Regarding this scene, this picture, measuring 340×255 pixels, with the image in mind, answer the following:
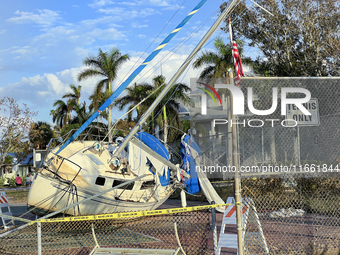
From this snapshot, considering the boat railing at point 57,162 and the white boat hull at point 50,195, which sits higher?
the boat railing at point 57,162

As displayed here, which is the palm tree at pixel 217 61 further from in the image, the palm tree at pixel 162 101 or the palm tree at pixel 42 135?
the palm tree at pixel 42 135

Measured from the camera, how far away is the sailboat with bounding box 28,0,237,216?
37.7 ft

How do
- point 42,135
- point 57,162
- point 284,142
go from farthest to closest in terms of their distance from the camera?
point 42,135, point 57,162, point 284,142

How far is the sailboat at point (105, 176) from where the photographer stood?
37.7ft

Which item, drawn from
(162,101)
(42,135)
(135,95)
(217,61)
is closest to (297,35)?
(217,61)

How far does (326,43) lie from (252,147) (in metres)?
17.6

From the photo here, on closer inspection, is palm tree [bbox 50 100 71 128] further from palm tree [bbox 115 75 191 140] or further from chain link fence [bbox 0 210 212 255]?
chain link fence [bbox 0 210 212 255]

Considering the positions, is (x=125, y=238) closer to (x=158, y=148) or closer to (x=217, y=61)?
(x=158, y=148)

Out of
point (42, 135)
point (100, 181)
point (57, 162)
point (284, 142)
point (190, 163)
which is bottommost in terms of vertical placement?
point (42, 135)

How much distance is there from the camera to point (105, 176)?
39.3 ft

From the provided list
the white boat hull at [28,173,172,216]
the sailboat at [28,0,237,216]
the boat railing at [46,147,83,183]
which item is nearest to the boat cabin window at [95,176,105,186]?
the sailboat at [28,0,237,216]

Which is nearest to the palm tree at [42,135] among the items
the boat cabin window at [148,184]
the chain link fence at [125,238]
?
the boat cabin window at [148,184]

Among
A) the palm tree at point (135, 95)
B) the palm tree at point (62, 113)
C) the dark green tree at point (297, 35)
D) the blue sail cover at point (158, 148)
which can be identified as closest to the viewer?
the blue sail cover at point (158, 148)

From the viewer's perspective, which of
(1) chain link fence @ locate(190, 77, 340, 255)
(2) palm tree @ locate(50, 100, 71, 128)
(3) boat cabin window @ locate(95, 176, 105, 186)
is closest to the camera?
(1) chain link fence @ locate(190, 77, 340, 255)
